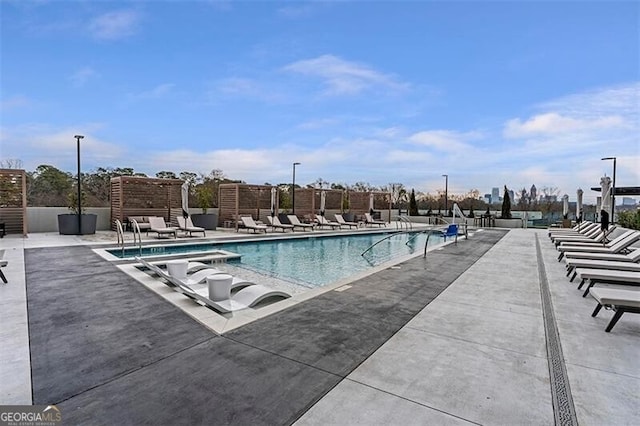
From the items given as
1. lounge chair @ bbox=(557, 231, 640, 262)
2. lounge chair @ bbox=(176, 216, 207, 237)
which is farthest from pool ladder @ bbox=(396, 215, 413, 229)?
lounge chair @ bbox=(176, 216, 207, 237)

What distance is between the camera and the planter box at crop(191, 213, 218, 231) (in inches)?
574

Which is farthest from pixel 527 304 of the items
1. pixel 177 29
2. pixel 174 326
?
pixel 177 29

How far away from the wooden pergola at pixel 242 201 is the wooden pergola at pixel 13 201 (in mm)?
7038

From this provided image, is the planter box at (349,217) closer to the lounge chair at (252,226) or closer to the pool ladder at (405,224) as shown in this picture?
the pool ladder at (405,224)

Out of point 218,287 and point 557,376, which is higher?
point 218,287

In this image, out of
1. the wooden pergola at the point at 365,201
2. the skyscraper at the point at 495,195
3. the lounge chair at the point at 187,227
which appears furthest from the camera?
the skyscraper at the point at 495,195

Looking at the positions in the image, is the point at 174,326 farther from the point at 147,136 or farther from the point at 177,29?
the point at 147,136

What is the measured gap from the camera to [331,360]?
8.75 ft

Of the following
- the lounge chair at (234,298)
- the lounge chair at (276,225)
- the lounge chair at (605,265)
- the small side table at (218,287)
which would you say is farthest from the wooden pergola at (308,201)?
the small side table at (218,287)

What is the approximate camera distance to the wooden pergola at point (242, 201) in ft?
50.6

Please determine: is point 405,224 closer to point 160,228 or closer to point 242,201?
point 242,201

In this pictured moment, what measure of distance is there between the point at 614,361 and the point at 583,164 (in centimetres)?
1910

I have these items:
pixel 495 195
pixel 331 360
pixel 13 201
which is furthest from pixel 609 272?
pixel 495 195

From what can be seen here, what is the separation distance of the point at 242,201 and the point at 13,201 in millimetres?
8102
